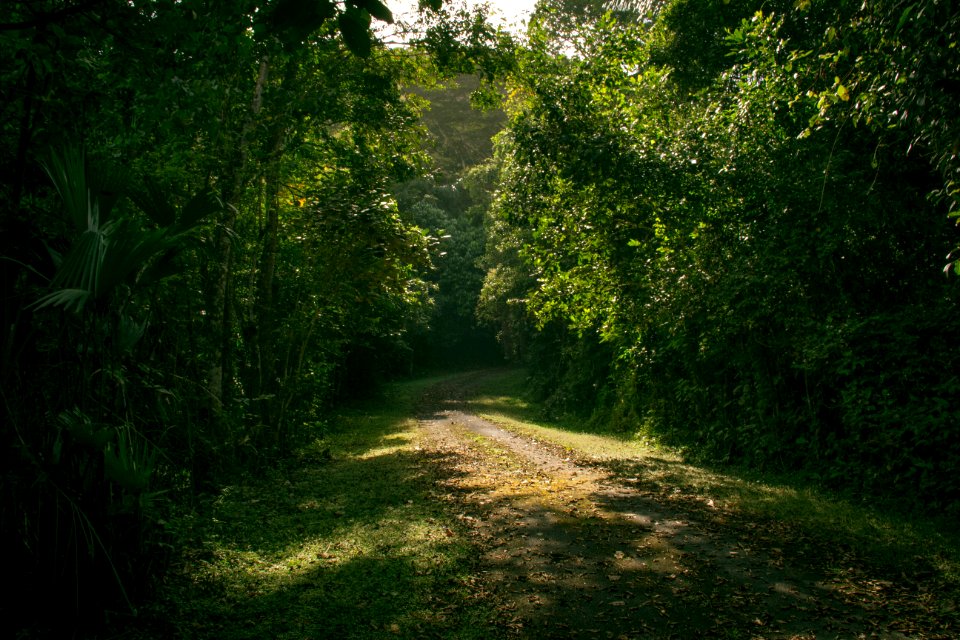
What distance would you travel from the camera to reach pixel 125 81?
181 inches

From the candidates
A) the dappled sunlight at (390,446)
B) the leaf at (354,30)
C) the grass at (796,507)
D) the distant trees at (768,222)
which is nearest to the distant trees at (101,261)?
the leaf at (354,30)

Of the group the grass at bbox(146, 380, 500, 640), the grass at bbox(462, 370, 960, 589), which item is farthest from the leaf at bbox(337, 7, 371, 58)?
the grass at bbox(462, 370, 960, 589)

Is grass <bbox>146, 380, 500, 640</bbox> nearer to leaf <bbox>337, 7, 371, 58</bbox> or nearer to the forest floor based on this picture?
the forest floor

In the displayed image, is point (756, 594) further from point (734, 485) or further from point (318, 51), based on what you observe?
point (318, 51)

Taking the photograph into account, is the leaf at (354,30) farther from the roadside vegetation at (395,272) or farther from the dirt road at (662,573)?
the dirt road at (662,573)

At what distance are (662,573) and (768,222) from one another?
21.6 ft

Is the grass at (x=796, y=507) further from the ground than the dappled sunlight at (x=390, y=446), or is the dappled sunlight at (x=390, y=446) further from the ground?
the grass at (x=796, y=507)

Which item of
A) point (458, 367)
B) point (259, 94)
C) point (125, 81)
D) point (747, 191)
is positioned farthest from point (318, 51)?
point (458, 367)

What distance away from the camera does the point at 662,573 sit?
17.7 ft

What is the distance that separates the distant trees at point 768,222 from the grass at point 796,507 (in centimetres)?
63

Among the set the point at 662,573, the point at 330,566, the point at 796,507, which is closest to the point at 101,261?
the point at 330,566

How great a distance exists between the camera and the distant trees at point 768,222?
7.38m

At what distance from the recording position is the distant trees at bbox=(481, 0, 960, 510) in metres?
7.38

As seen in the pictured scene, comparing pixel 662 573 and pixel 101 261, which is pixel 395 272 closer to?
pixel 662 573
